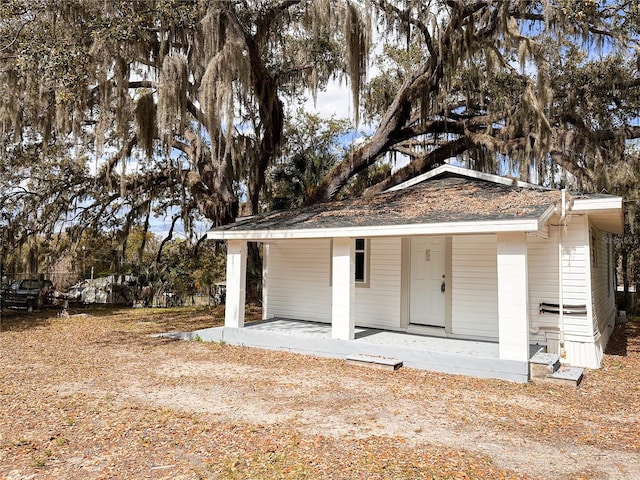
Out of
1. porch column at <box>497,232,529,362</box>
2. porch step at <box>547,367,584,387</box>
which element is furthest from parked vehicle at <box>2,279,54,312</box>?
porch step at <box>547,367,584,387</box>

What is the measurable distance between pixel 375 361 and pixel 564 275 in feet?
12.2

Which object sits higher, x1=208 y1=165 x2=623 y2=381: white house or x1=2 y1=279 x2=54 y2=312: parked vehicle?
x1=208 y1=165 x2=623 y2=381: white house

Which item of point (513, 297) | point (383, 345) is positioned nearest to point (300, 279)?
point (383, 345)

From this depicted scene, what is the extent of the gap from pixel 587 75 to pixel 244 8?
28.9 ft

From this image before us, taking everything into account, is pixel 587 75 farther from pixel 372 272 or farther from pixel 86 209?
pixel 86 209

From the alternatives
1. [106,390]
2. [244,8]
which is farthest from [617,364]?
[244,8]

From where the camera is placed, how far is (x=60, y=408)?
520 cm

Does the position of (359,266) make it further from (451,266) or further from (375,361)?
(375,361)

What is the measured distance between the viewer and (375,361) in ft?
24.3

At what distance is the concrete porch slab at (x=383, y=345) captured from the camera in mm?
6891

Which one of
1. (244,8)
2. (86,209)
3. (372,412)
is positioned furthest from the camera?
(86,209)

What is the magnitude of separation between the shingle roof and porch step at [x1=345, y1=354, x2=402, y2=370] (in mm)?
2295

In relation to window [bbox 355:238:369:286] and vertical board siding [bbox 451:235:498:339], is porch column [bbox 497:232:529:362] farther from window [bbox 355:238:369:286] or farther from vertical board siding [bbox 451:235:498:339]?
window [bbox 355:238:369:286]

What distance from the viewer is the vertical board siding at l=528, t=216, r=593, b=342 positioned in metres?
7.79
